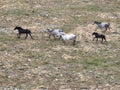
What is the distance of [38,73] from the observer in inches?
1027

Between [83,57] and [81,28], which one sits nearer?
[83,57]

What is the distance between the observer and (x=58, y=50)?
31391 mm

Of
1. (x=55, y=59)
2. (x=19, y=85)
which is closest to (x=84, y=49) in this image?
(x=55, y=59)

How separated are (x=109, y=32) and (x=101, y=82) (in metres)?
13.6

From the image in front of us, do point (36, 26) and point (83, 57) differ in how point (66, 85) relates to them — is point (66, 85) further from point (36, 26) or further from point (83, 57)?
point (36, 26)

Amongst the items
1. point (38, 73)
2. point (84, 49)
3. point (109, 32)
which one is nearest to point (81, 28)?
point (109, 32)

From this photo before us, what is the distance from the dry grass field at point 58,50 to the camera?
25.0 meters

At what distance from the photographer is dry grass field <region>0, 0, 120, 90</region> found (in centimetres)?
2495

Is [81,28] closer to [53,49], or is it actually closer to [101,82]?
[53,49]

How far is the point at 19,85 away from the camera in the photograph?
24.2 meters

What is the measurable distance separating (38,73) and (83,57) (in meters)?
5.25

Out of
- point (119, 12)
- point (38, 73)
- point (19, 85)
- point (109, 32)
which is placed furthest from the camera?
point (119, 12)

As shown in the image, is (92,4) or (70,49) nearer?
(70,49)

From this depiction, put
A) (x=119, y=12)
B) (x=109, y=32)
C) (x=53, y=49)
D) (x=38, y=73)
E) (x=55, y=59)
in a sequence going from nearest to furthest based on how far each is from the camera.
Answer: (x=38, y=73) < (x=55, y=59) < (x=53, y=49) < (x=109, y=32) < (x=119, y=12)
